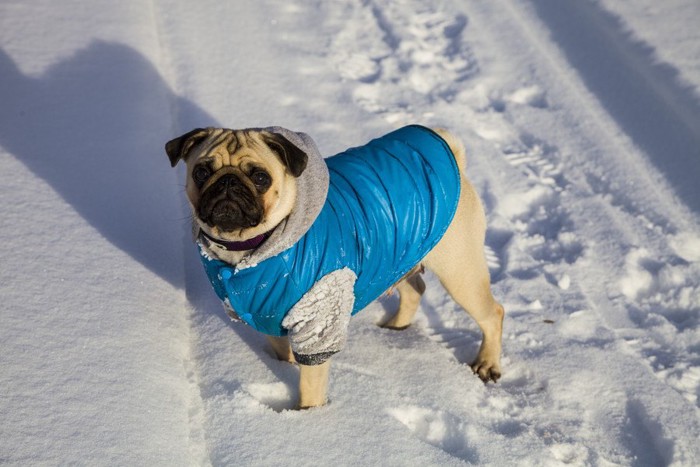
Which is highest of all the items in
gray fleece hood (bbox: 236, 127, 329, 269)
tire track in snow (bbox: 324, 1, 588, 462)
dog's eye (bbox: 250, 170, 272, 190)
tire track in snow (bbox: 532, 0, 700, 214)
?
dog's eye (bbox: 250, 170, 272, 190)

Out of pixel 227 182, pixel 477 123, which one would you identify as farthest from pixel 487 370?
pixel 477 123

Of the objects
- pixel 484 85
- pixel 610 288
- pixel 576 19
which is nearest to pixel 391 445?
pixel 610 288

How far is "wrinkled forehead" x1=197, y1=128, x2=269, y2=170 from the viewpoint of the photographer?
2.78m

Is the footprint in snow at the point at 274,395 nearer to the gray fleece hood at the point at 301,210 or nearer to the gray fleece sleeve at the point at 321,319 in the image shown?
the gray fleece sleeve at the point at 321,319

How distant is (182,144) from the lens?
2.93 metres

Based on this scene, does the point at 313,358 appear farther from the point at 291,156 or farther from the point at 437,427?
the point at 291,156

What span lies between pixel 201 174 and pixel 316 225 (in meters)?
0.46

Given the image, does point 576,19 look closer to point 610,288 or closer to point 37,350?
point 610,288

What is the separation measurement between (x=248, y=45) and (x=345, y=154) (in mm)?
3193

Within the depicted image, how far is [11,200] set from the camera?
4.06 metres

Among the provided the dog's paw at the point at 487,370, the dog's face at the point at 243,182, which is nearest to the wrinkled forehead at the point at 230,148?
the dog's face at the point at 243,182

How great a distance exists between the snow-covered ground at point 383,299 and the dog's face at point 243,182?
0.77 metres

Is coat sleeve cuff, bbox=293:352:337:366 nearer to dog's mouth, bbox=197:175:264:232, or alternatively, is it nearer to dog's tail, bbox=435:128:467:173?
dog's mouth, bbox=197:175:264:232

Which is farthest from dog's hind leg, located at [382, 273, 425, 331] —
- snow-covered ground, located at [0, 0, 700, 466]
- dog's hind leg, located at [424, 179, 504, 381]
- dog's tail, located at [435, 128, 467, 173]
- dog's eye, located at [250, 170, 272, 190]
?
dog's eye, located at [250, 170, 272, 190]
